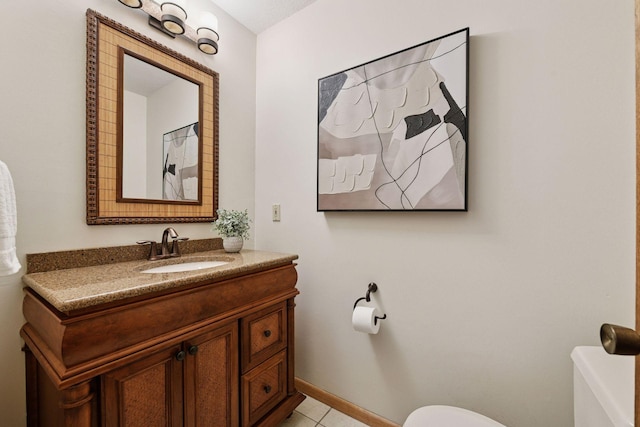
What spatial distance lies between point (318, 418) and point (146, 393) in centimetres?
100

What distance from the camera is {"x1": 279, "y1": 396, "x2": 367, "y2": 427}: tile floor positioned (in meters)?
1.47

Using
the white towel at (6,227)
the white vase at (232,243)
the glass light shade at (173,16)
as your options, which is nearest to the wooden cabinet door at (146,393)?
the white towel at (6,227)

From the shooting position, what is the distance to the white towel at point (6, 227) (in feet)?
2.55

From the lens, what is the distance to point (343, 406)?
155 cm

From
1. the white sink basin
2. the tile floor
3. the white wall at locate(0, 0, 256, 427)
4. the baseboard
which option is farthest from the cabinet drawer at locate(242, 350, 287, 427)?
the white wall at locate(0, 0, 256, 427)

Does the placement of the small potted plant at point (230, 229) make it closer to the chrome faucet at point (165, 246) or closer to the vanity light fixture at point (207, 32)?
the chrome faucet at point (165, 246)

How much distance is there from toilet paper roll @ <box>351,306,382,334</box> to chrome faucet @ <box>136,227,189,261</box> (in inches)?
38.8

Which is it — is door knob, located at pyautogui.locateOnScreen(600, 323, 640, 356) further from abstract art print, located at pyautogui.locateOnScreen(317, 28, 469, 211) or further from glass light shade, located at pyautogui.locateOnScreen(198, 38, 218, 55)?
glass light shade, located at pyautogui.locateOnScreen(198, 38, 218, 55)

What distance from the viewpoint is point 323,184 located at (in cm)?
156

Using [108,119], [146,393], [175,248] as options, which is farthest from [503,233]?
[108,119]

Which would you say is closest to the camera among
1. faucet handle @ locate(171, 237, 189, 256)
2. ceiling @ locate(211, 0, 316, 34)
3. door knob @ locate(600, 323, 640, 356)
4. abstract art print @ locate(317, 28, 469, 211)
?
door knob @ locate(600, 323, 640, 356)

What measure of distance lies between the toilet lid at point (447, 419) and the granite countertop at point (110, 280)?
2.79ft

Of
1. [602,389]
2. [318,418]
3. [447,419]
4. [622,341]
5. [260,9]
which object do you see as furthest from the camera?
[260,9]

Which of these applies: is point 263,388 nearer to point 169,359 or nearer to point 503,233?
point 169,359
